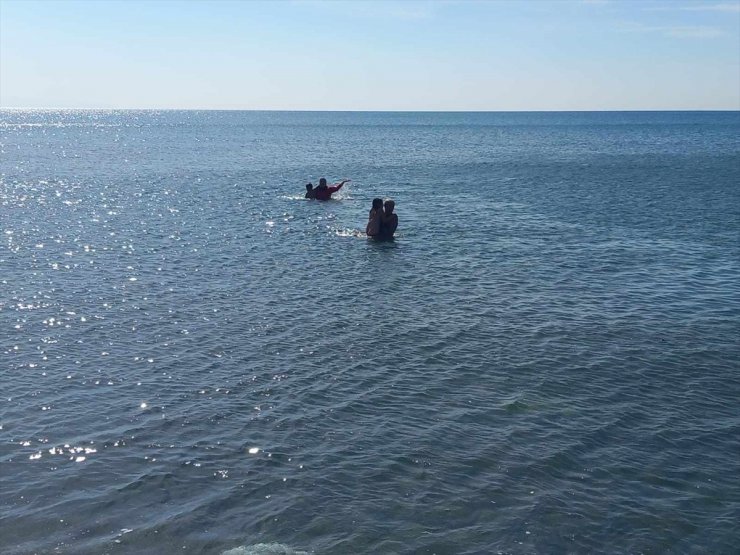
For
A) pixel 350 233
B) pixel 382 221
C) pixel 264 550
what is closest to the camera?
pixel 264 550

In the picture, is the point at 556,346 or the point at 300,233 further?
the point at 300,233

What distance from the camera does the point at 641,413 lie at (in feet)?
81.4

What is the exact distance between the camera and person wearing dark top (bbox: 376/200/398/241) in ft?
176

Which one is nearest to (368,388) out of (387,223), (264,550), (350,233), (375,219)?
(264,550)

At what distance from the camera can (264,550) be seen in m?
16.7

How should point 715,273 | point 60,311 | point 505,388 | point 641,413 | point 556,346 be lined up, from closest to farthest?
point 641,413
point 505,388
point 556,346
point 60,311
point 715,273

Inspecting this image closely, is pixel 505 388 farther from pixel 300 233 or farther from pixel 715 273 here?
pixel 300 233

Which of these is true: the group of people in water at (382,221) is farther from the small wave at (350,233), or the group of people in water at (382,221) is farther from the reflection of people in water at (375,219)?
the small wave at (350,233)

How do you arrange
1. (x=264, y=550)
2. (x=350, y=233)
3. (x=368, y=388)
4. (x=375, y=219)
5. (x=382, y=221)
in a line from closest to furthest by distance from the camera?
(x=264, y=550), (x=368, y=388), (x=382, y=221), (x=375, y=219), (x=350, y=233)

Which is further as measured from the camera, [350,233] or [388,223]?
[350,233]

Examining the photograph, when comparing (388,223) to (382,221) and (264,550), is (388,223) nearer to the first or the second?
(382,221)

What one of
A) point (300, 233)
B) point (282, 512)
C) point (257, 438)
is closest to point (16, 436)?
point (257, 438)

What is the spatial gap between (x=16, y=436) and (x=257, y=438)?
771 centimetres

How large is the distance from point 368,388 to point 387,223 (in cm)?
2842
